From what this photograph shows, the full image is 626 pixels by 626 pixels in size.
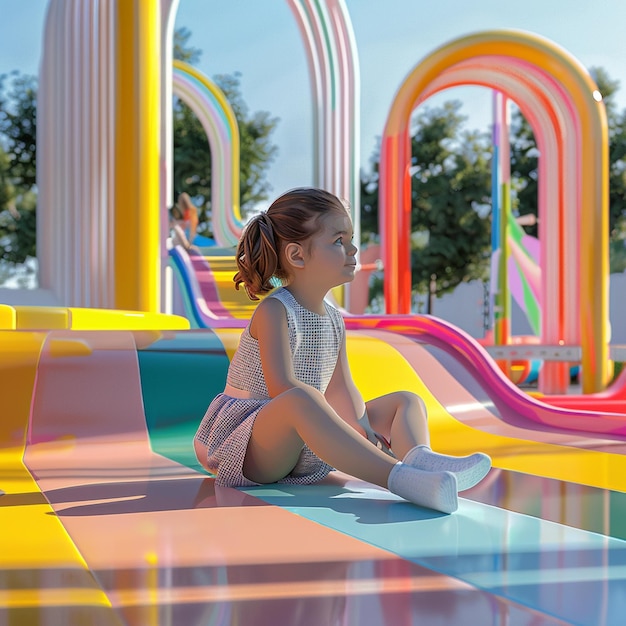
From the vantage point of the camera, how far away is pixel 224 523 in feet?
5.60

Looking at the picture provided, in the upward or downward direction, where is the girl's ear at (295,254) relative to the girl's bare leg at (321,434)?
upward

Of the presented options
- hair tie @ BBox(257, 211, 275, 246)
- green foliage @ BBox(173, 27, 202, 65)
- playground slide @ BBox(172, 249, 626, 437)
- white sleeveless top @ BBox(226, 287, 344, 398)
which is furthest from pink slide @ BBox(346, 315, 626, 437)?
green foliage @ BBox(173, 27, 202, 65)

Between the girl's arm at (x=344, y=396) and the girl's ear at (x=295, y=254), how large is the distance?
300 mm

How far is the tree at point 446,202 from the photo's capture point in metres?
23.0

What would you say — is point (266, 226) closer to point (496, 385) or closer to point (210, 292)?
point (496, 385)

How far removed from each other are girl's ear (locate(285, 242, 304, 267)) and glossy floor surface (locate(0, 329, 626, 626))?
0.60 meters

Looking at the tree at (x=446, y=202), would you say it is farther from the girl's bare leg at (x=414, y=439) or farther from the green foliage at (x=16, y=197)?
the girl's bare leg at (x=414, y=439)

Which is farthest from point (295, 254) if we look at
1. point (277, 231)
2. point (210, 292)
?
point (210, 292)

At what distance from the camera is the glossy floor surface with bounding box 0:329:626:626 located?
3.86 feet

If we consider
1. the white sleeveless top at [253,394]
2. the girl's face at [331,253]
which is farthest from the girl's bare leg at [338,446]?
the girl's face at [331,253]

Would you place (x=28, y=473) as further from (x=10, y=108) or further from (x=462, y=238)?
(x=10, y=108)

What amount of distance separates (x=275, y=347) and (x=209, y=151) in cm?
2261

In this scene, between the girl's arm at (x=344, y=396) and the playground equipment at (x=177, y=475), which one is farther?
the girl's arm at (x=344, y=396)

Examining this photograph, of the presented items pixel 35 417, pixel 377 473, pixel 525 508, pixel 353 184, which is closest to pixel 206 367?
pixel 35 417
